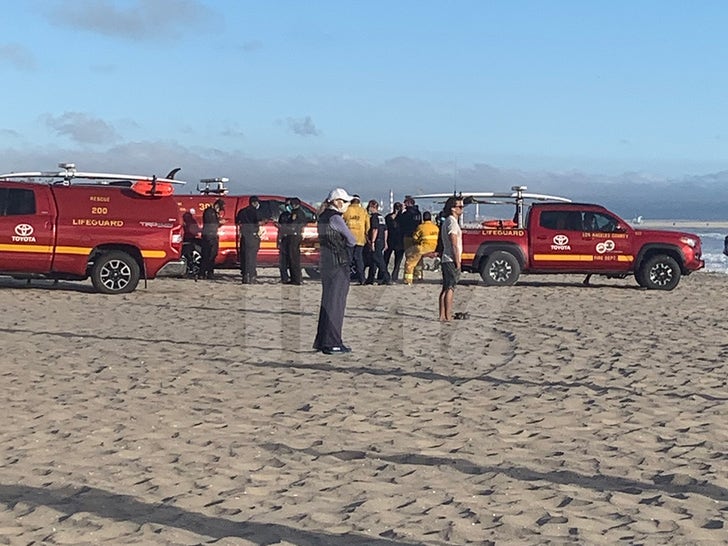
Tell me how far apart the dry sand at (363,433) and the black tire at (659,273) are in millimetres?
7556

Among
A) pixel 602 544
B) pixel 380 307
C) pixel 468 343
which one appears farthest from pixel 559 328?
pixel 602 544

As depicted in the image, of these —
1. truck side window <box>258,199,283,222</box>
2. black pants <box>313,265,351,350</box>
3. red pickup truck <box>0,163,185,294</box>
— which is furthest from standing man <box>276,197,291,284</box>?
black pants <box>313,265,351,350</box>

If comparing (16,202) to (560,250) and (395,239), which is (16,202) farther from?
(560,250)

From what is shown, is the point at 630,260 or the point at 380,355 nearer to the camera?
the point at 380,355

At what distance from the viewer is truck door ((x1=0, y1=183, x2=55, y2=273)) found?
19938 millimetres

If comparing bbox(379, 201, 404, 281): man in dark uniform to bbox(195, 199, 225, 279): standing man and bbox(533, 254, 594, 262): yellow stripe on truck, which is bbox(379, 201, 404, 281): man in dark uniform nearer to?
bbox(533, 254, 594, 262): yellow stripe on truck

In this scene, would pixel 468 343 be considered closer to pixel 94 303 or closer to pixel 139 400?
pixel 139 400

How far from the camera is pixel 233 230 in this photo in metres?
24.4

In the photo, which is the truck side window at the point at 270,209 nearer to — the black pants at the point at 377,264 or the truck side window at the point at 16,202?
the black pants at the point at 377,264

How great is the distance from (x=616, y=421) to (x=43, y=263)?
44.4 ft

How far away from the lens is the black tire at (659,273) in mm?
24078

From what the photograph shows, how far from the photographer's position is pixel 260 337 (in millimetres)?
14602

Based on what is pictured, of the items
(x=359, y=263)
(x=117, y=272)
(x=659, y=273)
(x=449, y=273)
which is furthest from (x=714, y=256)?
(x=449, y=273)

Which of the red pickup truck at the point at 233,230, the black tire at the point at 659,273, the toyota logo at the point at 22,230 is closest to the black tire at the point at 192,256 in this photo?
the red pickup truck at the point at 233,230
